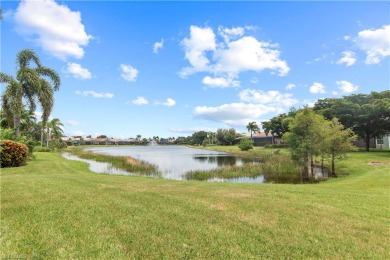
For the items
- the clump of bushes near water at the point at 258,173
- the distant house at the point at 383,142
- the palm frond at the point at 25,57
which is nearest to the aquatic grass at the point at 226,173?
the clump of bushes near water at the point at 258,173

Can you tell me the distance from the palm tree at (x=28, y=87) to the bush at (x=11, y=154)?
4435 mm

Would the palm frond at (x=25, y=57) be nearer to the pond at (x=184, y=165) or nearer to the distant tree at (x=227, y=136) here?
the pond at (x=184, y=165)

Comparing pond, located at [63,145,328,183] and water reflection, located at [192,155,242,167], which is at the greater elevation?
pond, located at [63,145,328,183]

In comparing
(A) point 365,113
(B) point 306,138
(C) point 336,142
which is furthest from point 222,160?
(A) point 365,113

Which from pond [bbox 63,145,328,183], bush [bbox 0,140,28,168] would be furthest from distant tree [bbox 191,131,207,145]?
bush [bbox 0,140,28,168]

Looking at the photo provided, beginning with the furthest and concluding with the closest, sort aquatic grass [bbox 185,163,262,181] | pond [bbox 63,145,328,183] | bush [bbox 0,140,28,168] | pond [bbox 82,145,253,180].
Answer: pond [bbox 82,145,253,180] < aquatic grass [bbox 185,163,262,181] < pond [bbox 63,145,328,183] < bush [bbox 0,140,28,168]

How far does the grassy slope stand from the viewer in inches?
189

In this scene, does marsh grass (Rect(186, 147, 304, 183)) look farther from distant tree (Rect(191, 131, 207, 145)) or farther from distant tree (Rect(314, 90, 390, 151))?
distant tree (Rect(191, 131, 207, 145))

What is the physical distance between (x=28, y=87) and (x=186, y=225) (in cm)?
2316

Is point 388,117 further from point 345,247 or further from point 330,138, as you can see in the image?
point 345,247

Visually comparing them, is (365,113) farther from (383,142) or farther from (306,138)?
(306,138)

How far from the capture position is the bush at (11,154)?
17.5 m

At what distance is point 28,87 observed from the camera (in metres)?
23.3

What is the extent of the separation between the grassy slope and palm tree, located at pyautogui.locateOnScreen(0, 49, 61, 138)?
1576 centimetres
